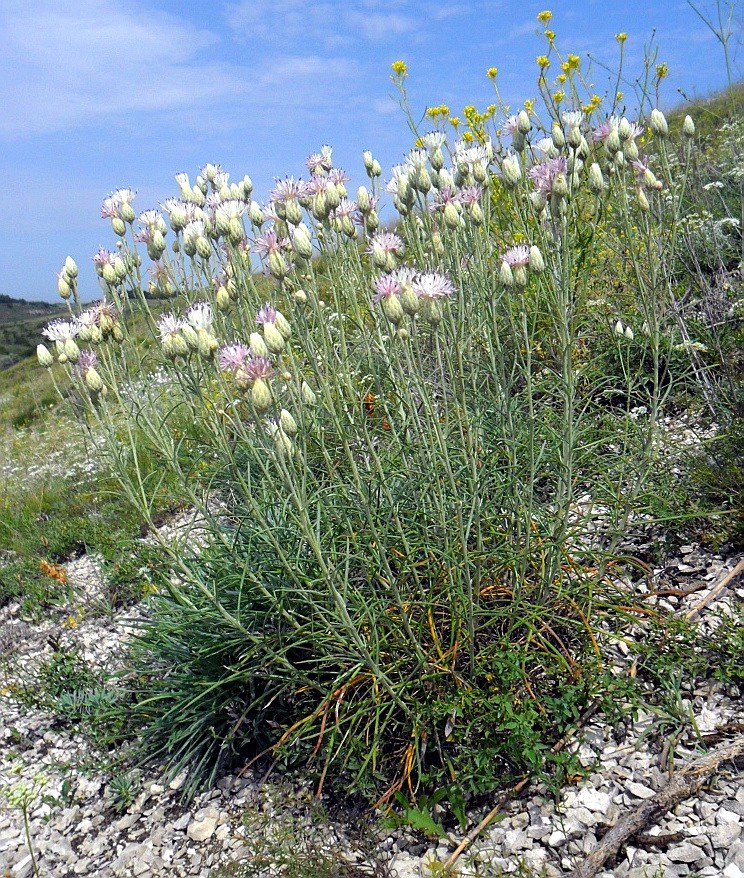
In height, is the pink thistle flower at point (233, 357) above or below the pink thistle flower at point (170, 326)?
below

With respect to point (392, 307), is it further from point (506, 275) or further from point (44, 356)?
point (44, 356)

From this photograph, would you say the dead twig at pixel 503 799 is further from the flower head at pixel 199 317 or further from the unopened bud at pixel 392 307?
the flower head at pixel 199 317

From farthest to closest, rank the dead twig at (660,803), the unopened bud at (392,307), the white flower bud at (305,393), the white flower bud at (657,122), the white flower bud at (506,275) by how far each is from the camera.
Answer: the white flower bud at (657,122), the white flower bud at (305,393), the white flower bud at (506,275), the unopened bud at (392,307), the dead twig at (660,803)

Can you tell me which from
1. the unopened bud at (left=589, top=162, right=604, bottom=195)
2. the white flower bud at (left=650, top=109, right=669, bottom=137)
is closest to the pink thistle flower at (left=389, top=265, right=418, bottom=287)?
the unopened bud at (left=589, top=162, right=604, bottom=195)

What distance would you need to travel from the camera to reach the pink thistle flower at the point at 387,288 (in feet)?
7.11

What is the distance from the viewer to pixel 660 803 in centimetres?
211

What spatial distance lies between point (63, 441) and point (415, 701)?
25.6ft

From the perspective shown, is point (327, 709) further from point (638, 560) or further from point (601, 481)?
point (601, 481)

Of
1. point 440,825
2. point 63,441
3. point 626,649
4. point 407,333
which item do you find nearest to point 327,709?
point 440,825

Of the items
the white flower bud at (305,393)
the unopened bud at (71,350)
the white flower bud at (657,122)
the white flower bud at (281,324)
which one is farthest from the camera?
the white flower bud at (657,122)

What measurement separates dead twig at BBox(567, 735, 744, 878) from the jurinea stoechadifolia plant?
350 mm

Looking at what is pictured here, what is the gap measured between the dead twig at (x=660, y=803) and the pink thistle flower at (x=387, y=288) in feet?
5.52

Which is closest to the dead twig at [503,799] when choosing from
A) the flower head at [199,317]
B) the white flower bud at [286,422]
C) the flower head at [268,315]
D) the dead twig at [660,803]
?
the dead twig at [660,803]

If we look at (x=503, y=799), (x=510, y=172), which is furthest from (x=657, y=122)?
(x=503, y=799)
